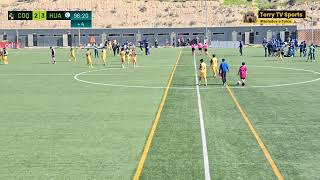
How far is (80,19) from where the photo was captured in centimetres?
8175

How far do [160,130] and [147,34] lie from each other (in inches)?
3343

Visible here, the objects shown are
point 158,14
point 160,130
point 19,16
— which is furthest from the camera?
point 158,14

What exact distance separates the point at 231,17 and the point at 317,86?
110042 mm

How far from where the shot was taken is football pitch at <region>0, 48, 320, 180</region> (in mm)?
12539

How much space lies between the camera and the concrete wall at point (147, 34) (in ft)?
322

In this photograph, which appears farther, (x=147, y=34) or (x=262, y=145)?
(x=147, y=34)

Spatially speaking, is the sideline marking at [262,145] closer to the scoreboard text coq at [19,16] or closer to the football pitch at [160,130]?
the football pitch at [160,130]

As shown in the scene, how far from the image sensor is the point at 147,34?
10088cm

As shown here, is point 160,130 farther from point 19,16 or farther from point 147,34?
Result: point 147,34

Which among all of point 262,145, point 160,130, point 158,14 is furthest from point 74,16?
point 262,145

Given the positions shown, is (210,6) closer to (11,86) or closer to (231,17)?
(231,17)

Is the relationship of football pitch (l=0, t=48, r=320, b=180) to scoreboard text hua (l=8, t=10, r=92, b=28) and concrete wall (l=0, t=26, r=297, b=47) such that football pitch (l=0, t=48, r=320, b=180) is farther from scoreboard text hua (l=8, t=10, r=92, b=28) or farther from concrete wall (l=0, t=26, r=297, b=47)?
concrete wall (l=0, t=26, r=297, b=47)

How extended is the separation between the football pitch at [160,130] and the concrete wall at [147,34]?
6890 centimetres

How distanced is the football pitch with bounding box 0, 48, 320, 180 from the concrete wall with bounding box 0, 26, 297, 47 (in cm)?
6890
